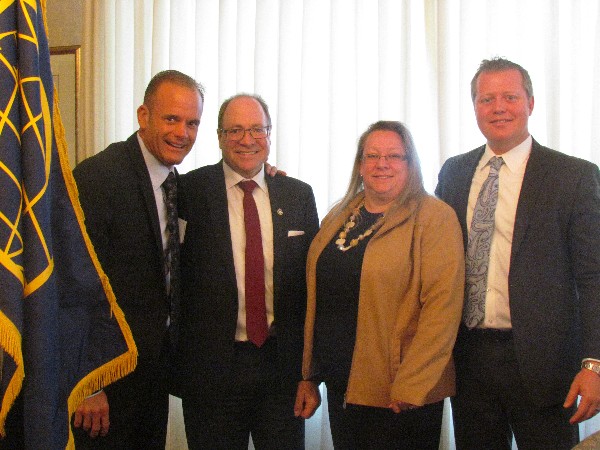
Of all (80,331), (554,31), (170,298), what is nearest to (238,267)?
(170,298)

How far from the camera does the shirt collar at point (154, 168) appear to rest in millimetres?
1959

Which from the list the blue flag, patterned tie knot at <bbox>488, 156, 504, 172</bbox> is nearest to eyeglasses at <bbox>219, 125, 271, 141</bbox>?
the blue flag

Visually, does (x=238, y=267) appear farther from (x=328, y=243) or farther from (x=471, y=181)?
(x=471, y=181)

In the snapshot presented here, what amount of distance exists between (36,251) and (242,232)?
0.75 metres

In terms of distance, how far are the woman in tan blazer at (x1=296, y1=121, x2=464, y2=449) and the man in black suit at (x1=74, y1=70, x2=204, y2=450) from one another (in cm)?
50

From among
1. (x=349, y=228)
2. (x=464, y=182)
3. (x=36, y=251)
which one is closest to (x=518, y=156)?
(x=464, y=182)

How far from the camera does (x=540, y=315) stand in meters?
1.72

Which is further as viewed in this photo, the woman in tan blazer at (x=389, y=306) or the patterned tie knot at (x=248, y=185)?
the patterned tie knot at (x=248, y=185)

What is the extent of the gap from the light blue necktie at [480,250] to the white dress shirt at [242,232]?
65 centimetres

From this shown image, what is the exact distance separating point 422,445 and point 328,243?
2.29 ft

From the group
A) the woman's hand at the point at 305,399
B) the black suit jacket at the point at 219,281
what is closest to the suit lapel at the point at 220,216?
the black suit jacket at the point at 219,281

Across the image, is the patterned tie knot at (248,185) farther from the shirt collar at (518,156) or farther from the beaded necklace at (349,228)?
the shirt collar at (518,156)

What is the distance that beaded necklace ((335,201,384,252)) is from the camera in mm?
1921

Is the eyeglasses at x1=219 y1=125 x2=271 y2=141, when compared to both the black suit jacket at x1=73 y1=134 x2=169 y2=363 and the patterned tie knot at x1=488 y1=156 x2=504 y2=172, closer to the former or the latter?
the black suit jacket at x1=73 y1=134 x2=169 y2=363
